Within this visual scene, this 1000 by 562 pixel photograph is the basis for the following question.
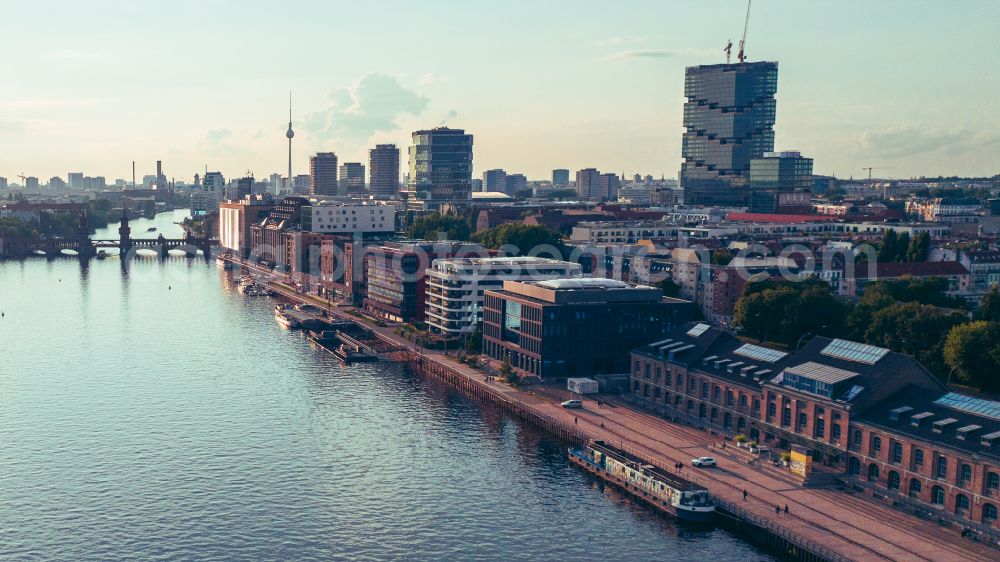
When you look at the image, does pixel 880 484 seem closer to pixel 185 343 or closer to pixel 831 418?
pixel 831 418

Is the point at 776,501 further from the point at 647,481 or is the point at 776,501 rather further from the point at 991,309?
the point at 991,309

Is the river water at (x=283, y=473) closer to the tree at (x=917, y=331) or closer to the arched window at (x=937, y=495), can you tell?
the arched window at (x=937, y=495)

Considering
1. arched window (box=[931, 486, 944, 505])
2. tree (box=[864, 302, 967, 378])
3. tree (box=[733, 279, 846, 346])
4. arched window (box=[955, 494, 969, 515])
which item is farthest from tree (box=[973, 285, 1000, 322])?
arched window (box=[955, 494, 969, 515])

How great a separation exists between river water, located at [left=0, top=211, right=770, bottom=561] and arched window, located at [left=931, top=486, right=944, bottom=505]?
13.2 metres

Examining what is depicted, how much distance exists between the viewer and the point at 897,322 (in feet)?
350

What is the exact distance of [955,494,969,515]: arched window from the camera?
64.4 meters

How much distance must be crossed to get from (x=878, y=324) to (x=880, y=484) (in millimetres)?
41439

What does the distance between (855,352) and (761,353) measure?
10297mm

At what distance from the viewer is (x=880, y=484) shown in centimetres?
7056

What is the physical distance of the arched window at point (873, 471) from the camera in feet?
234

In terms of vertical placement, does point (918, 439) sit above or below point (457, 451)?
above

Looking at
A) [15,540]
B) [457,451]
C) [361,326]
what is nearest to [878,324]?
[457,451]

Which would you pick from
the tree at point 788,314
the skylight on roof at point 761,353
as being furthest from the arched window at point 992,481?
the tree at point 788,314

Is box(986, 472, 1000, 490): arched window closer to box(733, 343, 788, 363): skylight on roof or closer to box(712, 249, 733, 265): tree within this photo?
box(733, 343, 788, 363): skylight on roof
